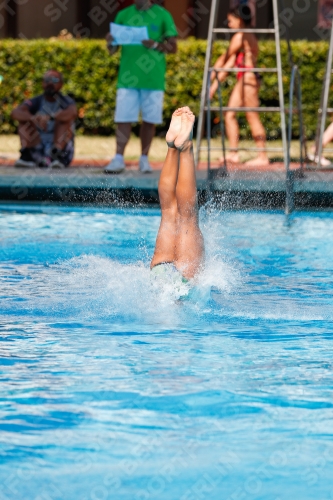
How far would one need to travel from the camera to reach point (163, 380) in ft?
12.5

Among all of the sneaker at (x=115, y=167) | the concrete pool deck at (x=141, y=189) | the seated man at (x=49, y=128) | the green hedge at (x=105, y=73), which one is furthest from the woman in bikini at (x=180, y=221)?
the green hedge at (x=105, y=73)

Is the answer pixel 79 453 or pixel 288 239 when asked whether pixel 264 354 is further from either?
pixel 288 239

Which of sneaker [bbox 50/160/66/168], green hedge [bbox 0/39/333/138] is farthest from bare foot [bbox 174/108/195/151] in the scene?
green hedge [bbox 0/39/333/138]

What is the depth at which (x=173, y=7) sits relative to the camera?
15.9 metres

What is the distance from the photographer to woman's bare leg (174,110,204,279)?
4.81 metres

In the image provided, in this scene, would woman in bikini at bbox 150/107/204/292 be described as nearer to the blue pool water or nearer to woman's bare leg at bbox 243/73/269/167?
the blue pool water

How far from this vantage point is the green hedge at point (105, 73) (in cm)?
1380

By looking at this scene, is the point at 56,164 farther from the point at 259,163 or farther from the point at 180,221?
the point at 180,221

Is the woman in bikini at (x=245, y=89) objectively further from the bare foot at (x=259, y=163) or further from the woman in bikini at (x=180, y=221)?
the woman in bikini at (x=180, y=221)

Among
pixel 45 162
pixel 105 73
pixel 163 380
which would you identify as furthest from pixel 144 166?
pixel 163 380

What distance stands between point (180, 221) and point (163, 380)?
1234 mm

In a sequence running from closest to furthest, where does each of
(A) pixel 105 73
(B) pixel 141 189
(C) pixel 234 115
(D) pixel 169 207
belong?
(D) pixel 169 207
(B) pixel 141 189
(C) pixel 234 115
(A) pixel 105 73

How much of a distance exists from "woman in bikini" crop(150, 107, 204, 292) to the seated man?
5425 mm

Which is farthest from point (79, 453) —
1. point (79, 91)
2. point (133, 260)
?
point (79, 91)
